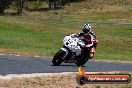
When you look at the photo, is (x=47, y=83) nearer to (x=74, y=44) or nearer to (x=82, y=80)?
(x=82, y=80)

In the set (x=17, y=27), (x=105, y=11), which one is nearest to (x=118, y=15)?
(x=105, y=11)

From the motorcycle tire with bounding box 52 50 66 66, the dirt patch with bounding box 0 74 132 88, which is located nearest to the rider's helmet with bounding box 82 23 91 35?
the motorcycle tire with bounding box 52 50 66 66

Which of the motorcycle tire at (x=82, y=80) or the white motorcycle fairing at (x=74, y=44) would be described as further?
the white motorcycle fairing at (x=74, y=44)

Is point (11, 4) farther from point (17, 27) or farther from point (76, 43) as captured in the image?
point (76, 43)

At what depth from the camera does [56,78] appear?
A: 16.4 m

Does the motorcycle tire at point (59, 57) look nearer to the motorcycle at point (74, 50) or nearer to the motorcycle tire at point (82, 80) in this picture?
the motorcycle at point (74, 50)

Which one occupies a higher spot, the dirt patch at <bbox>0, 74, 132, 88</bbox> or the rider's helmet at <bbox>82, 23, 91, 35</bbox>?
the rider's helmet at <bbox>82, 23, 91, 35</bbox>

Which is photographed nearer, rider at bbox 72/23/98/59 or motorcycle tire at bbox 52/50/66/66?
rider at bbox 72/23/98/59

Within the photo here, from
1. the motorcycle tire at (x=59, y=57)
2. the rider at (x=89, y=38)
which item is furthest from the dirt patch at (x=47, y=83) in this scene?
the rider at (x=89, y=38)

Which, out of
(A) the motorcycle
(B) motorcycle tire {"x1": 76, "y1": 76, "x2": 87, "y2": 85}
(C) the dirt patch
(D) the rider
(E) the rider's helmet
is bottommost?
(C) the dirt patch

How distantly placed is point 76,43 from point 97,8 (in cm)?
9370

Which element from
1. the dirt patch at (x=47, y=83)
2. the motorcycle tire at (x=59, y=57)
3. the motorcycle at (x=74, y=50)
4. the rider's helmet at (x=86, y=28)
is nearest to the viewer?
the dirt patch at (x=47, y=83)

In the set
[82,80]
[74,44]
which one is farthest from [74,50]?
[82,80]

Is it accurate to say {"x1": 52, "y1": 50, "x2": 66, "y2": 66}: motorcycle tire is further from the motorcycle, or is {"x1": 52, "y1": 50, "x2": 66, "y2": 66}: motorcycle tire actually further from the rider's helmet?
the rider's helmet
